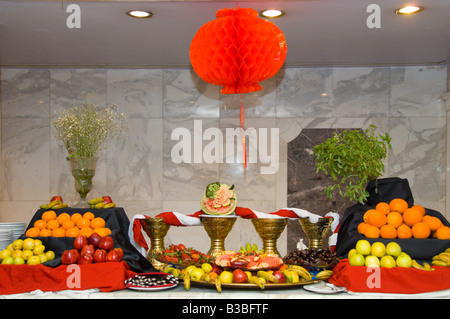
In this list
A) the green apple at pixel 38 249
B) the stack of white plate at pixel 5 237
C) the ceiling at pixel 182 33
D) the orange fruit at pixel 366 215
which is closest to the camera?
the green apple at pixel 38 249

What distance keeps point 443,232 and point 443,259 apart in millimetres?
200

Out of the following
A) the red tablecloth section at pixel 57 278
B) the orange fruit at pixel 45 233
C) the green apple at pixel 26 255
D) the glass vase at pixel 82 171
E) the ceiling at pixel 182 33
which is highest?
the ceiling at pixel 182 33

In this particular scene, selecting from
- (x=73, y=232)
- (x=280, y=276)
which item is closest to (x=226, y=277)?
(x=280, y=276)

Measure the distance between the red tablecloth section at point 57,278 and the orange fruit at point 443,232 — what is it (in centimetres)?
188

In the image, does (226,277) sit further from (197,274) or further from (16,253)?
(16,253)

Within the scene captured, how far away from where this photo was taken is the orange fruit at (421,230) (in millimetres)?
2893

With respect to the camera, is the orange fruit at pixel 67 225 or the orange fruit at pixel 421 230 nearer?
the orange fruit at pixel 421 230

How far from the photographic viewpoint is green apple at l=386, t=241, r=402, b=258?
2764 millimetres

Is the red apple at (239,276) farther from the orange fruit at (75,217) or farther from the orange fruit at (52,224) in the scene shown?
the orange fruit at (52,224)

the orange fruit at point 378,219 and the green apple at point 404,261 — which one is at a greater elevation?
the orange fruit at point 378,219

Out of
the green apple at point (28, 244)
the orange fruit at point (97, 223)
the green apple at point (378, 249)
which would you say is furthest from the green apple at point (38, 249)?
the green apple at point (378, 249)

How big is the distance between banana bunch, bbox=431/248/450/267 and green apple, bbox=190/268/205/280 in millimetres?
1326

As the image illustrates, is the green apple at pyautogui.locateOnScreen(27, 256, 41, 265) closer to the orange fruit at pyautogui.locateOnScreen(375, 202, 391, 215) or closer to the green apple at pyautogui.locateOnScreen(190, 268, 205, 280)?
the green apple at pyautogui.locateOnScreen(190, 268, 205, 280)
